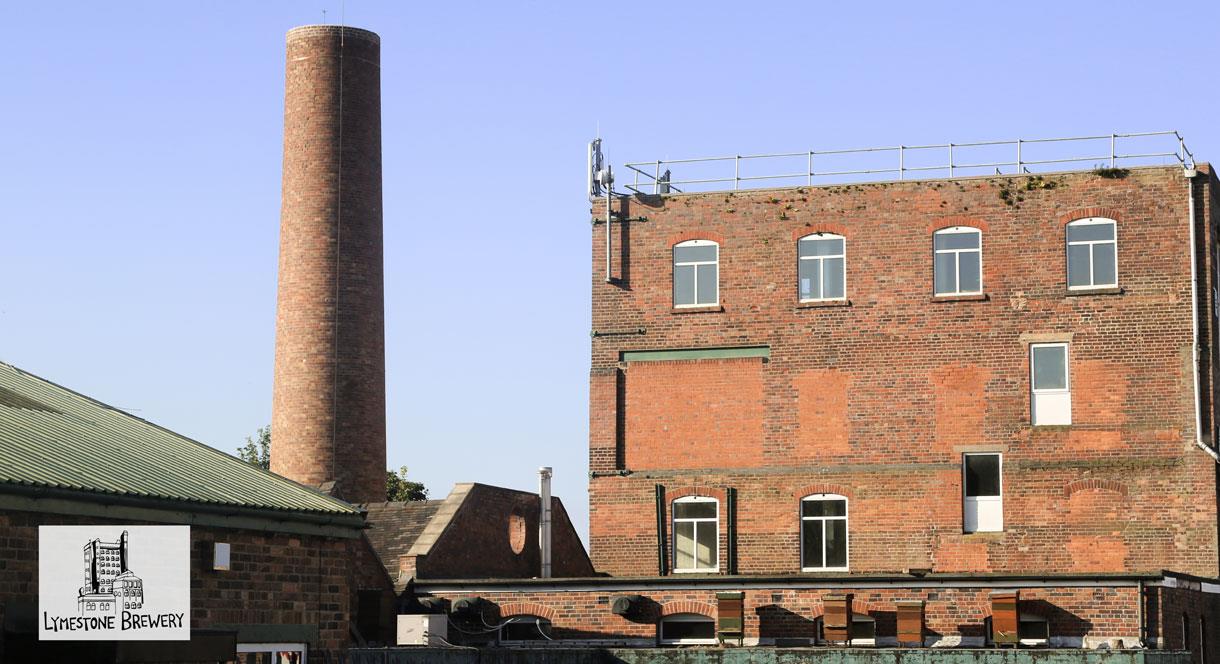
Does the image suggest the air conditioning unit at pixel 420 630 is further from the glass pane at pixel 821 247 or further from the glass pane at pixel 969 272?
the glass pane at pixel 969 272

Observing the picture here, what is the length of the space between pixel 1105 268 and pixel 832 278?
5.87m

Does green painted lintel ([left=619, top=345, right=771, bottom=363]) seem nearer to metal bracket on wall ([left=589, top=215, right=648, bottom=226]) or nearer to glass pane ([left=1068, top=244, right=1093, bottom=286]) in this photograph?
metal bracket on wall ([left=589, top=215, right=648, bottom=226])

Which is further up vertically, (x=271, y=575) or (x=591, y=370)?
(x=591, y=370)

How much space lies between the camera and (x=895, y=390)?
40.9 meters

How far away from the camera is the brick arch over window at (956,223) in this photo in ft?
134

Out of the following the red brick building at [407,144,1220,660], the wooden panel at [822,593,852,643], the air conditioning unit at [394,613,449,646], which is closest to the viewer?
the wooden panel at [822,593,852,643]

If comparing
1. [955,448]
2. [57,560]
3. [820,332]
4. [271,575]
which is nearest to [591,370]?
[820,332]

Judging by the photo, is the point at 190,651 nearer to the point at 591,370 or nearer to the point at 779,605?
the point at 779,605

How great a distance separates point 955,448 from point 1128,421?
11.9 feet

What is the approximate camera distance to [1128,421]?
Answer: 39469 mm

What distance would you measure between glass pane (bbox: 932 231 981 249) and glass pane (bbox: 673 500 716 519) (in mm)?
7616

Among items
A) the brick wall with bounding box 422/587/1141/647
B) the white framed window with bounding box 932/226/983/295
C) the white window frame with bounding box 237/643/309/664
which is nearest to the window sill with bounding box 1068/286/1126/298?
the white framed window with bounding box 932/226/983/295

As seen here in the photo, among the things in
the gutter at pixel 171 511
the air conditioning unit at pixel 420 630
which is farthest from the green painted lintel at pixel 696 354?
the gutter at pixel 171 511

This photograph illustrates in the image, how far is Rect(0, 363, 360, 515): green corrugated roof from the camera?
864 inches
